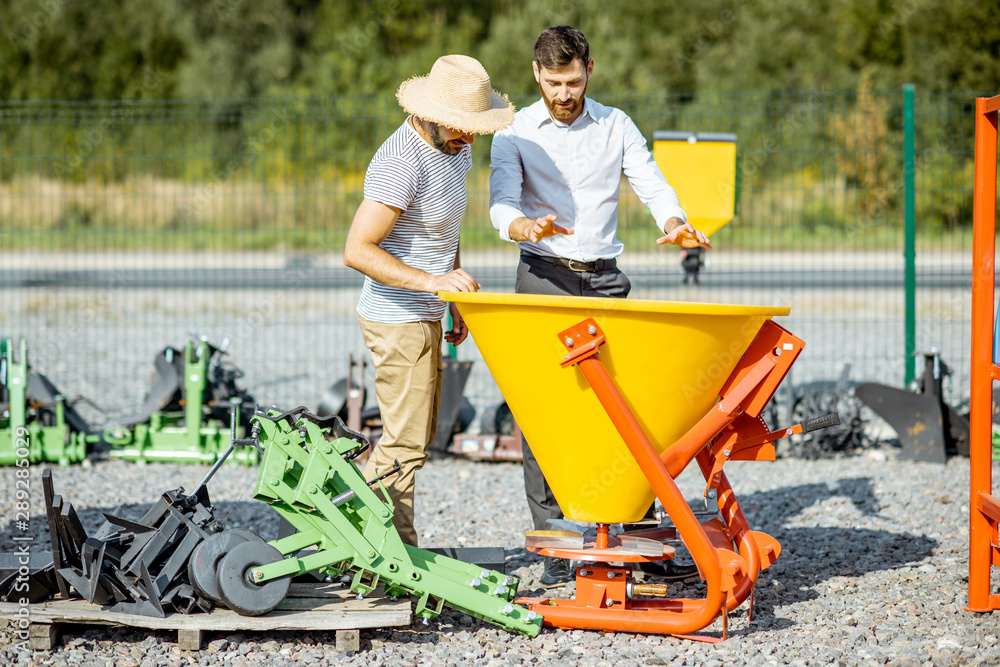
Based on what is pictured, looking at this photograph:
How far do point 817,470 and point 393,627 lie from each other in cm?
331

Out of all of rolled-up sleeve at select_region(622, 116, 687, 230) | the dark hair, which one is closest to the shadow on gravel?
rolled-up sleeve at select_region(622, 116, 687, 230)

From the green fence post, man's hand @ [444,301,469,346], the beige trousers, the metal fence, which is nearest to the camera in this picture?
the beige trousers

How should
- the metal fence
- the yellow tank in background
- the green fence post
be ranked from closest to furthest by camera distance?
the yellow tank in background, the green fence post, the metal fence

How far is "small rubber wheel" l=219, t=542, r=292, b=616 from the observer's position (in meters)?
3.15

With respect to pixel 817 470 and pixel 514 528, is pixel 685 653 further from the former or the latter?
pixel 817 470

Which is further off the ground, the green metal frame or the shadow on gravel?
the green metal frame

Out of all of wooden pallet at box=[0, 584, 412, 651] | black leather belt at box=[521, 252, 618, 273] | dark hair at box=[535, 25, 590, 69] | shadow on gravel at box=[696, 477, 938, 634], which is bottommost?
shadow on gravel at box=[696, 477, 938, 634]

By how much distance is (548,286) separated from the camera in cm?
401

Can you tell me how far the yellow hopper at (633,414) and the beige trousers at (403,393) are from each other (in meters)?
0.36

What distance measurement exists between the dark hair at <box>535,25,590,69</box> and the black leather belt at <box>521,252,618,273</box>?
80cm

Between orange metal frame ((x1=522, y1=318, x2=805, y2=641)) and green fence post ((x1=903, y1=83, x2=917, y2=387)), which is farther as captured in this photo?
green fence post ((x1=903, y1=83, x2=917, y2=387))

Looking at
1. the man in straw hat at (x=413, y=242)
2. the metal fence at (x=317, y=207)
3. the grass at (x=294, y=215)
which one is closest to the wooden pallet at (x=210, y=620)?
the man in straw hat at (x=413, y=242)

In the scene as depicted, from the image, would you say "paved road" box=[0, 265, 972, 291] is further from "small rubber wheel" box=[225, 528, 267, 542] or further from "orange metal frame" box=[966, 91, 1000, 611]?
"small rubber wheel" box=[225, 528, 267, 542]

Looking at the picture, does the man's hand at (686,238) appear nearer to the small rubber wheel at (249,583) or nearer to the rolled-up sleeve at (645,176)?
the rolled-up sleeve at (645,176)
